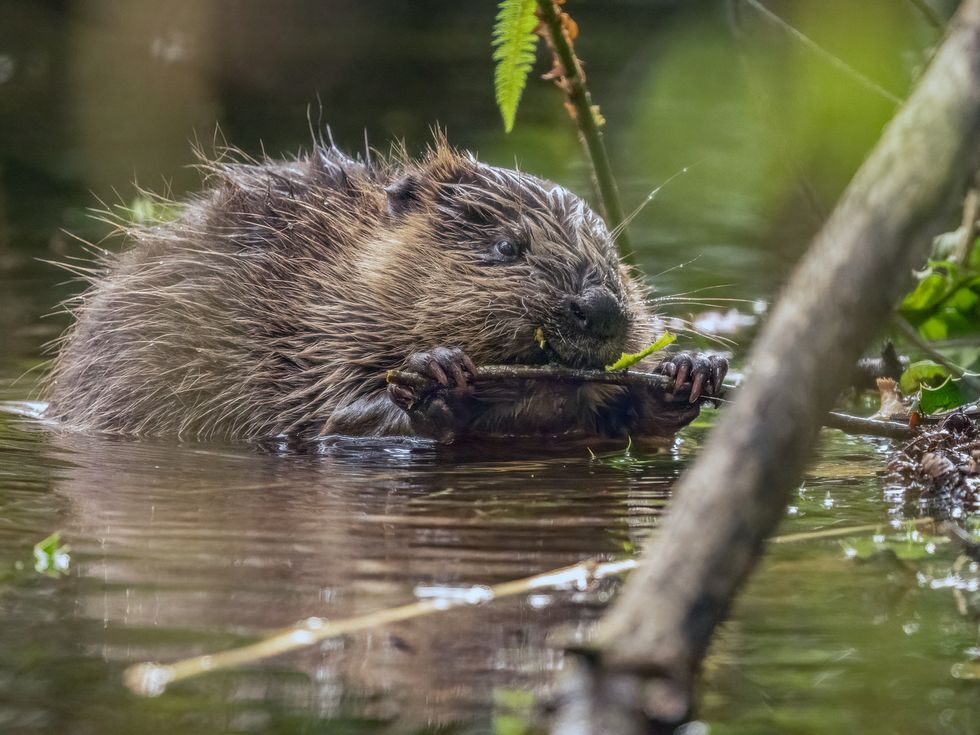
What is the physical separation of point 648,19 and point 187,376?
10035mm

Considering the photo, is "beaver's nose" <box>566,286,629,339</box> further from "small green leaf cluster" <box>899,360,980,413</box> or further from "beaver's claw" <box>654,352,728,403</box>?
"small green leaf cluster" <box>899,360,980,413</box>

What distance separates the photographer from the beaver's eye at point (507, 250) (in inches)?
159

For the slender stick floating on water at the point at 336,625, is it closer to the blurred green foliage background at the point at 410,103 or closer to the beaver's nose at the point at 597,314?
the beaver's nose at the point at 597,314

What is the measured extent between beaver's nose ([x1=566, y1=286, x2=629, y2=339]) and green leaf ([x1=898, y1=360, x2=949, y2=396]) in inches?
37.7

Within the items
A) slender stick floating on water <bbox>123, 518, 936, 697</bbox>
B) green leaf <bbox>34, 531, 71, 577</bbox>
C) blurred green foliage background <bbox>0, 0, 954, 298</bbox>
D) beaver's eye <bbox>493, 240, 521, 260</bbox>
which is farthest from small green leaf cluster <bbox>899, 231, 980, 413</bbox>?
green leaf <bbox>34, 531, 71, 577</bbox>

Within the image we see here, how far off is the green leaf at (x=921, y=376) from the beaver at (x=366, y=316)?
697 millimetres

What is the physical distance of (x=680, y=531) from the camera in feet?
4.43

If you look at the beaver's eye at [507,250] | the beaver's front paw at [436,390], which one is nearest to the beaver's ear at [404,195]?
the beaver's eye at [507,250]

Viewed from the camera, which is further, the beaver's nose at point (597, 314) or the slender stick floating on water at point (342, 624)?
the beaver's nose at point (597, 314)

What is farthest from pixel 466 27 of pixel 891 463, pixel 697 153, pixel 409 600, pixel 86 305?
pixel 409 600

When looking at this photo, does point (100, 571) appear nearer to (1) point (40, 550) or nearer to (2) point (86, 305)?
(1) point (40, 550)

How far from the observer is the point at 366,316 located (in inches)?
166

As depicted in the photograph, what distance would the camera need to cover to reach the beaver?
12.6ft

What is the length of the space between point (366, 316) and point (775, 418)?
2.94m
